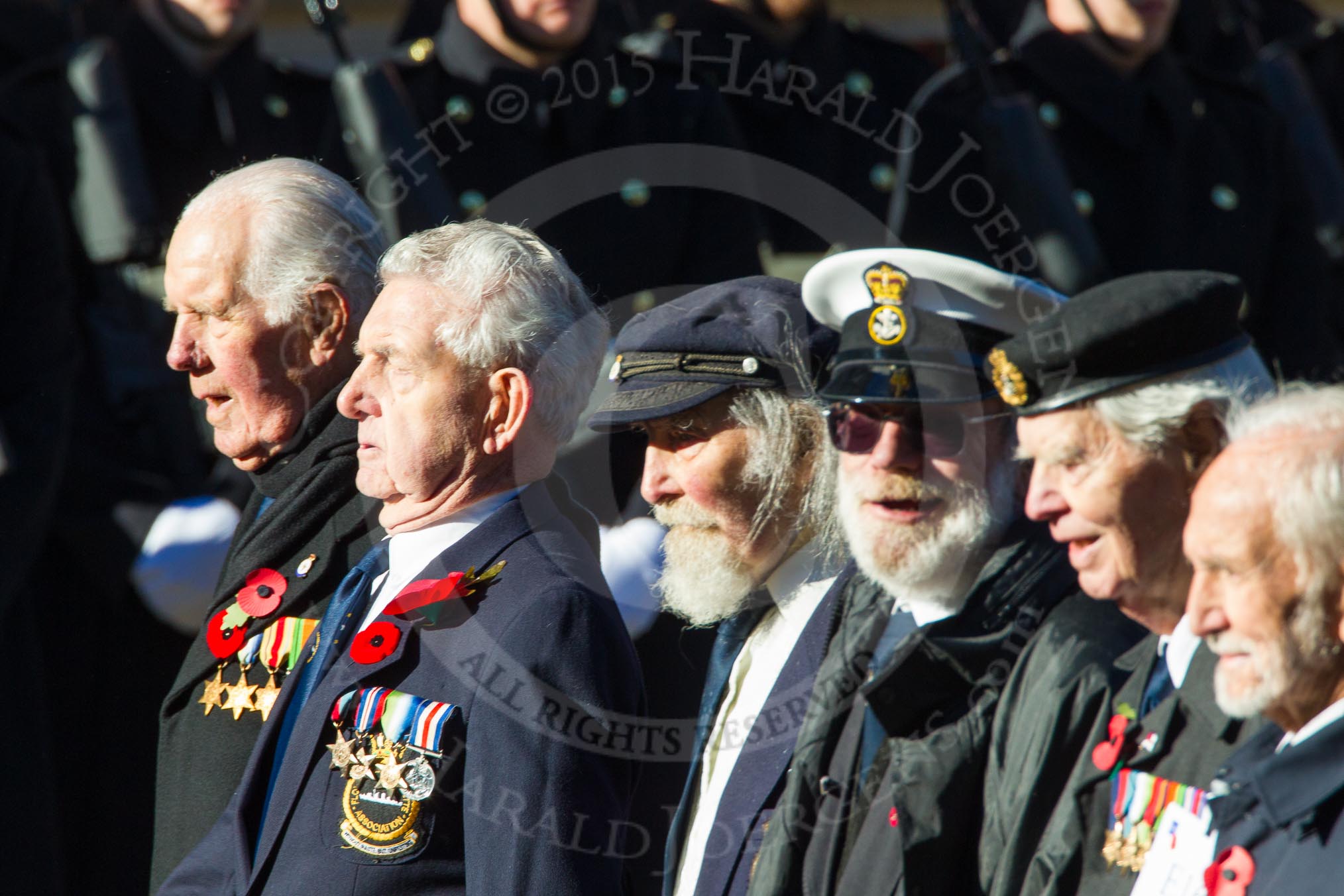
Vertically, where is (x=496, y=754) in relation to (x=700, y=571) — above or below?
below

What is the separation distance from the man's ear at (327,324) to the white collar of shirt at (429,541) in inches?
18.4

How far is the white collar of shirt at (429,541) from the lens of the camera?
2.51 meters

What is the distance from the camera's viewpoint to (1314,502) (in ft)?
6.42

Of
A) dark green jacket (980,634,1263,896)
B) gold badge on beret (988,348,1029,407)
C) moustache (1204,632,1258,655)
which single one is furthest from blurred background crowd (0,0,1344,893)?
moustache (1204,632,1258,655)

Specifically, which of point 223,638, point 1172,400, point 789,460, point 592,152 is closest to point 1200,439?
point 1172,400

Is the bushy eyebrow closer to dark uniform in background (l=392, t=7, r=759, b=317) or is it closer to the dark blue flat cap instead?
the dark blue flat cap

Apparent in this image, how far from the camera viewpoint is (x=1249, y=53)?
5820 mm

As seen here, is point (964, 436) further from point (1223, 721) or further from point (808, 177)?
point (808, 177)

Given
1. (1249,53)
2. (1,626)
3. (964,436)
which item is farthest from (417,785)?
(1249,53)

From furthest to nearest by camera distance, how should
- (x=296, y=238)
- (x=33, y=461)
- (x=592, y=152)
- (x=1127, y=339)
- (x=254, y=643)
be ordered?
(x=592, y=152), (x=33, y=461), (x=296, y=238), (x=254, y=643), (x=1127, y=339)

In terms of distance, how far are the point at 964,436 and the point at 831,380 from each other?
25 cm

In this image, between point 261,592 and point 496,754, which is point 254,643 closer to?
point 261,592

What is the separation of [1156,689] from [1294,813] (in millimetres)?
472

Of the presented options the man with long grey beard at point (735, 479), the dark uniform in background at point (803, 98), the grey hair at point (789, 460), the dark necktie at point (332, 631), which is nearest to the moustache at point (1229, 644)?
the man with long grey beard at point (735, 479)
